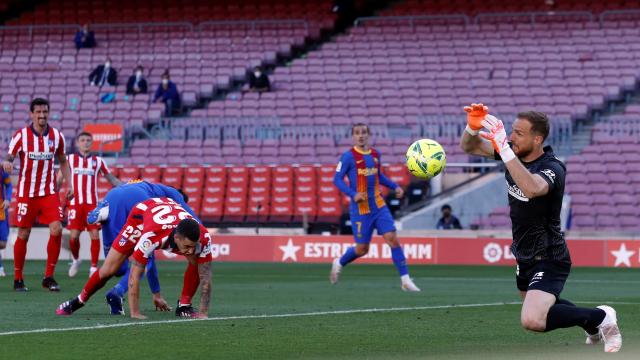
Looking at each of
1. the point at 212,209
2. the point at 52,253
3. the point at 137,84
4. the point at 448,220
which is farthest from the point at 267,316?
→ the point at 137,84

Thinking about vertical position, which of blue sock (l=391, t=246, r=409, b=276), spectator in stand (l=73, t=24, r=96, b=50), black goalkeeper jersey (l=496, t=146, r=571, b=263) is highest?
spectator in stand (l=73, t=24, r=96, b=50)

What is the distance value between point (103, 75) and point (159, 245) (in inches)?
1040

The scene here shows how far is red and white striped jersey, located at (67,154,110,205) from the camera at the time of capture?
20.1 m

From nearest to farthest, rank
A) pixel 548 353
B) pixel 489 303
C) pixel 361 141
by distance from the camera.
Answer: pixel 548 353
pixel 489 303
pixel 361 141

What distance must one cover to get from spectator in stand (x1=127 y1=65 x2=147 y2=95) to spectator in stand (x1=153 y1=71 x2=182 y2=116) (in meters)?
0.68

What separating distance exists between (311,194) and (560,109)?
7.12m

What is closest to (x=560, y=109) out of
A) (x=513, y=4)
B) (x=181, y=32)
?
(x=513, y=4)

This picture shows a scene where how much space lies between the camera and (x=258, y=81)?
1405 inches

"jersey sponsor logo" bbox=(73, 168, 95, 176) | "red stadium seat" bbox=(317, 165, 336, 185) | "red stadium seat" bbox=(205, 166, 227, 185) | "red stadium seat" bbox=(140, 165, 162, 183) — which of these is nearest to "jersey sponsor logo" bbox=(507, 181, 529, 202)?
"jersey sponsor logo" bbox=(73, 168, 95, 176)

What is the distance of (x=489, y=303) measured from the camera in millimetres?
14484

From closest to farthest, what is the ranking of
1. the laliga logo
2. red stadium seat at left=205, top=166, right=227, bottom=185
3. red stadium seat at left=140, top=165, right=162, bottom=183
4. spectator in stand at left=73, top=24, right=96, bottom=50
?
the laliga logo → red stadium seat at left=205, top=166, right=227, bottom=185 → red stadium seat at left=140, top=165, right=162, bottom=183 → spectator in stand at left=73, top=24, right=96, bottom=50

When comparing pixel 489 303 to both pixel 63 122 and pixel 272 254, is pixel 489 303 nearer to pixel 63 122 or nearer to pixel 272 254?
pixel 272 254

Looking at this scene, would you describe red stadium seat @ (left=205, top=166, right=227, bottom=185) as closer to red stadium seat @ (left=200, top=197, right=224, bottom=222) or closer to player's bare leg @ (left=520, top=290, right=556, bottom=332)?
red stadium seat @ (left=200, top=197, right=224, bottom=222)

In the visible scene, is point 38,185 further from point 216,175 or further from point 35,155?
point 216,175
